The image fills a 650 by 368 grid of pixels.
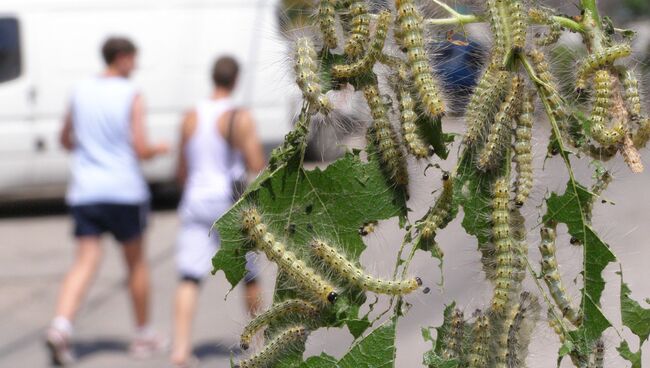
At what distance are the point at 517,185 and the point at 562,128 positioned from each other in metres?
0.14

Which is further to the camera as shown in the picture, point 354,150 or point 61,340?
point 61,340

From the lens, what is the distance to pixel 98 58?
12.2m

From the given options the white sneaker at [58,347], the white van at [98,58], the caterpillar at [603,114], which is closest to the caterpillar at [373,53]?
the caterpillar at [603,114]

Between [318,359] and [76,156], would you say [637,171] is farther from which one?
[76,156]

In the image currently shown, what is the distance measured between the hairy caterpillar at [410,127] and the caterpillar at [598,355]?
48 cm

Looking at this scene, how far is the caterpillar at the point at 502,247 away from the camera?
175 centimetres

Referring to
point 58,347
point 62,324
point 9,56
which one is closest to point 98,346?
point 58,347

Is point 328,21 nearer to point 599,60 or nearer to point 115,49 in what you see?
point 599,60

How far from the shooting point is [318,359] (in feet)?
6.46

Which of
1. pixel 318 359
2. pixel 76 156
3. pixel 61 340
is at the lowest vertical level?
pixel 318 359

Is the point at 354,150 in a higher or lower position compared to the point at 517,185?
higher

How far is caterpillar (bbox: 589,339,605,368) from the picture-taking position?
6.13 feet

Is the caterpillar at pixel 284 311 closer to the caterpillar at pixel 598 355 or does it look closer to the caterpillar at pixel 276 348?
the caterpillar at pixel 276 348

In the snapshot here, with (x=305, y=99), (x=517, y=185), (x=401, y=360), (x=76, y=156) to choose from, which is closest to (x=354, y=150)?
(x=305, y=99)
